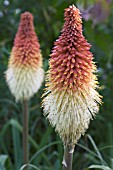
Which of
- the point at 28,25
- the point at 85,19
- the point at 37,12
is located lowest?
the point at 28,25

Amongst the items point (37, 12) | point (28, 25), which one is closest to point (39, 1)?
point (37, 12)

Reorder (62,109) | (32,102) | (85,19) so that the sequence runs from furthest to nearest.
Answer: (32,102), (85,19), (62,109)

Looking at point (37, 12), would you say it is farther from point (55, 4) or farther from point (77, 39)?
point (77, 39)

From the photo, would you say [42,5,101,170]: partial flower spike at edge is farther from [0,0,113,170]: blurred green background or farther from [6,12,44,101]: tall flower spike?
[0,0,113,170]: blurred green background

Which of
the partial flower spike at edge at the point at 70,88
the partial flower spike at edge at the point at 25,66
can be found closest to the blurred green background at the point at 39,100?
the partial flower spike at edge at the point at 25,66

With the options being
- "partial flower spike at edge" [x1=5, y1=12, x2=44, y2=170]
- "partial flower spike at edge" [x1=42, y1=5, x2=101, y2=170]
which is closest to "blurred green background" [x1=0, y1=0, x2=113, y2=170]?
"partial flower spike at edge" [x1=5, y1=12, x2=44, y2=170]

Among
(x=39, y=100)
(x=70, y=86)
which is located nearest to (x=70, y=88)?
(x=70, y=86)
